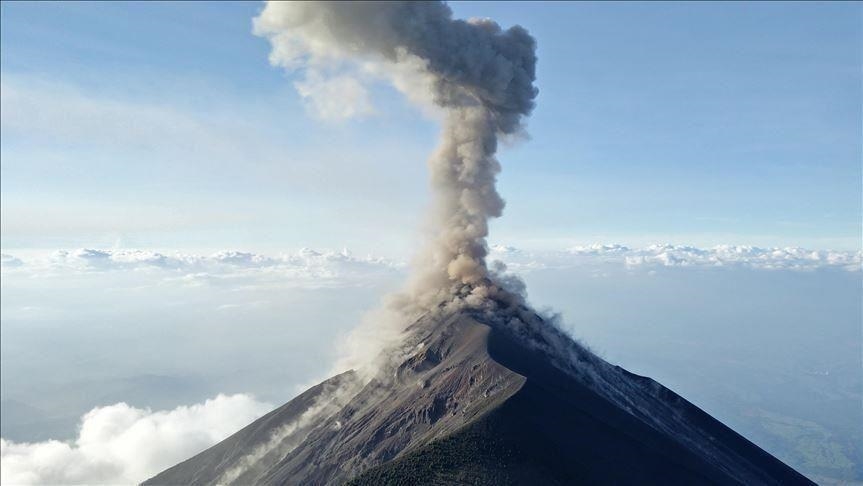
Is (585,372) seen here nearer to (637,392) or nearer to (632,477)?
(637,392)

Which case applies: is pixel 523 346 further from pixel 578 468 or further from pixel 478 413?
pixel 578 468

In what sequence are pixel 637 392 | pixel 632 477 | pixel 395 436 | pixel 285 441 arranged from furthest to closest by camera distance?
1. pixel 637 392
2. pixel 285 441
3. pixel 395 436
4. pixel 632 477

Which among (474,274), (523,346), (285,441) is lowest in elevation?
(285,441)

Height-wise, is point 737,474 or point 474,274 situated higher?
point 474,274

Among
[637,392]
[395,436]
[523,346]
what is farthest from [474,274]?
[395,436]

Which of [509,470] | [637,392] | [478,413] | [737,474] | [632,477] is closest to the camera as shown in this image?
[509,470]

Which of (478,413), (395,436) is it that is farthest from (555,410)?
(395,436)

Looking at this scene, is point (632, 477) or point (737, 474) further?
point (737, 474)
